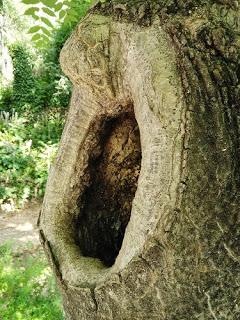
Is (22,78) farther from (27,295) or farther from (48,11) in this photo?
(48,11)

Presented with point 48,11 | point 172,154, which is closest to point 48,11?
point 48,11

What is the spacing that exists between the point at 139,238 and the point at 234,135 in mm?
411

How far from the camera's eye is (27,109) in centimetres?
1260

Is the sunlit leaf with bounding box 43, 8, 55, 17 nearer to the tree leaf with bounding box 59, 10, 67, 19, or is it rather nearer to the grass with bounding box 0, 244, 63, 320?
the tree leaf with bounding box 59, 10, 67, 19

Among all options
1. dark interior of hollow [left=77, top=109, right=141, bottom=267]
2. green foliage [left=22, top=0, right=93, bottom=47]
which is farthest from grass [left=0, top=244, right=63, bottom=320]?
green foliage [left=22, top=0, right=93, bottom=47]

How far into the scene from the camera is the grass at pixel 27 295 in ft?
12.8

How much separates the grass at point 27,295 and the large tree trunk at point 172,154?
2.37m

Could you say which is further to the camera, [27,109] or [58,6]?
[27,109]

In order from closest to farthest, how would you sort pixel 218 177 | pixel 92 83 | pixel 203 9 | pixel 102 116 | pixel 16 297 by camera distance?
pixel 218 177, pixel 203 9, pixel 92 83, pixel 102 116, pixel 16 297

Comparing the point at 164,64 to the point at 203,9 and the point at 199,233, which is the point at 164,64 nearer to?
the point at 203,9

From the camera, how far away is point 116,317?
153 cm

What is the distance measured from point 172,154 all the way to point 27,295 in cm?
321

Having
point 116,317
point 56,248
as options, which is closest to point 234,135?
point 116,317

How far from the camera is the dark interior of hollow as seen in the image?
196 cm
